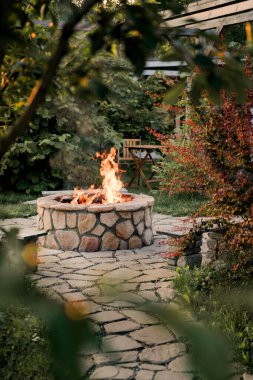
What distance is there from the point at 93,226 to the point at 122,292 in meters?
5.56

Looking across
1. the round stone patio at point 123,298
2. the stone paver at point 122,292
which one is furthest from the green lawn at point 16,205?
the round stone patio at point 123,298

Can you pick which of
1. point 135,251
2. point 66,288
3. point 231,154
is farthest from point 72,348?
point 135,251

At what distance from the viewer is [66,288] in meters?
4.72

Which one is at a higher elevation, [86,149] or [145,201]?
[86,149]

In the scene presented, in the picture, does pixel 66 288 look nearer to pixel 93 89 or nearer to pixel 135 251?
pixel 135 251

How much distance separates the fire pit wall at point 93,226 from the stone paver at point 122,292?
0.06 feet

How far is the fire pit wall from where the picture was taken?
243 inches

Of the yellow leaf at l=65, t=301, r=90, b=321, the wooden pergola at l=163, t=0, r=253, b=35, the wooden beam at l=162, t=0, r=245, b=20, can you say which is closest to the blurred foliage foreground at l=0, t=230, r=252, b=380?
the yellow leaf at l=65, t=301, r=90, b=321

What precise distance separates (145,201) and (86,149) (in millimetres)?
4553

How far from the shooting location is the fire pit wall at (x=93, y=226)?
6.16 meters

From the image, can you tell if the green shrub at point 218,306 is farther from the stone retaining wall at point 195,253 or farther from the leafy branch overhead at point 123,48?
Result: the leafy branch overhead at point 123,48

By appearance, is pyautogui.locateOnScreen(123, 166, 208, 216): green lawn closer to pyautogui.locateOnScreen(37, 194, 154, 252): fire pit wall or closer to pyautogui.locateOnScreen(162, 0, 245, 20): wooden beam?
pyautogui.locateOnScreen(37, 194, 154, 252): fire pit wall

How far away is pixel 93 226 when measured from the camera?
616 cm

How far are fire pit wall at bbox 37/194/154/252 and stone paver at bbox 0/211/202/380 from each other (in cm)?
2
